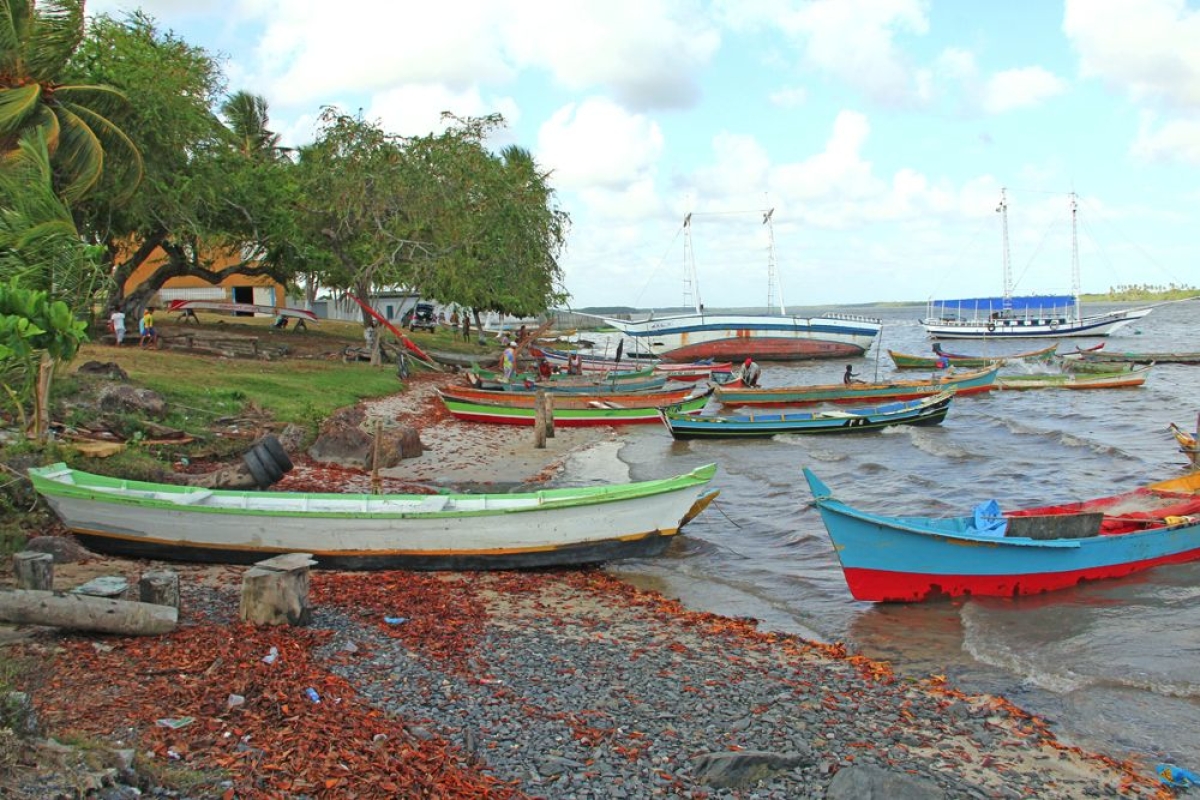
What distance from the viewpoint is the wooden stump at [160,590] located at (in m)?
8.62

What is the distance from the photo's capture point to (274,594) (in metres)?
8.80

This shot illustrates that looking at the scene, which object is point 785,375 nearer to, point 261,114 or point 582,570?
point 261,114

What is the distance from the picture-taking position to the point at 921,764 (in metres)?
7.17

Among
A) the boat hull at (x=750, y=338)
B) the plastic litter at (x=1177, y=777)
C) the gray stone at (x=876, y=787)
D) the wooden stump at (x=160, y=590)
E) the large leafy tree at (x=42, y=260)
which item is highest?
the large leafy tree at (x=42, y=260)

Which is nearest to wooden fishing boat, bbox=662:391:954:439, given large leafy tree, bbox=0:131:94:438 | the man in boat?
the man in boat

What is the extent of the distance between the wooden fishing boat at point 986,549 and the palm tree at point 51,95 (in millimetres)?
17203

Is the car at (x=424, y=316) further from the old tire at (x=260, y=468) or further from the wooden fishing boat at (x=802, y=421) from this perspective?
the old tire at (x=260, y=468)

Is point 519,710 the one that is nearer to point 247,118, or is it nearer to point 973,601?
point 973,601

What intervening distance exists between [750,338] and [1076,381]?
2390 centimetres

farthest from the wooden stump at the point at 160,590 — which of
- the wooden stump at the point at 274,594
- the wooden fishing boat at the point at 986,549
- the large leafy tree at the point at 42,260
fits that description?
the wooden fishing boat at the point at 986,549

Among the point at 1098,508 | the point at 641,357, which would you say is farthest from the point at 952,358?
the point at 1098,508

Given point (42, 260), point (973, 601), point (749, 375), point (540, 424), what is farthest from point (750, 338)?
point (42, 260)

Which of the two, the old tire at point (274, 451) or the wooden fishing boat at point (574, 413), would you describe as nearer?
the old tire at point (274, 451)

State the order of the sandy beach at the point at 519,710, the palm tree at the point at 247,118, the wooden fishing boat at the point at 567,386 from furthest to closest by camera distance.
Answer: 1. the palm tree at the point at 247,118
2. the wooden fishing boat at the point at 567,386
3. the sandy beach at the point at 519,710
